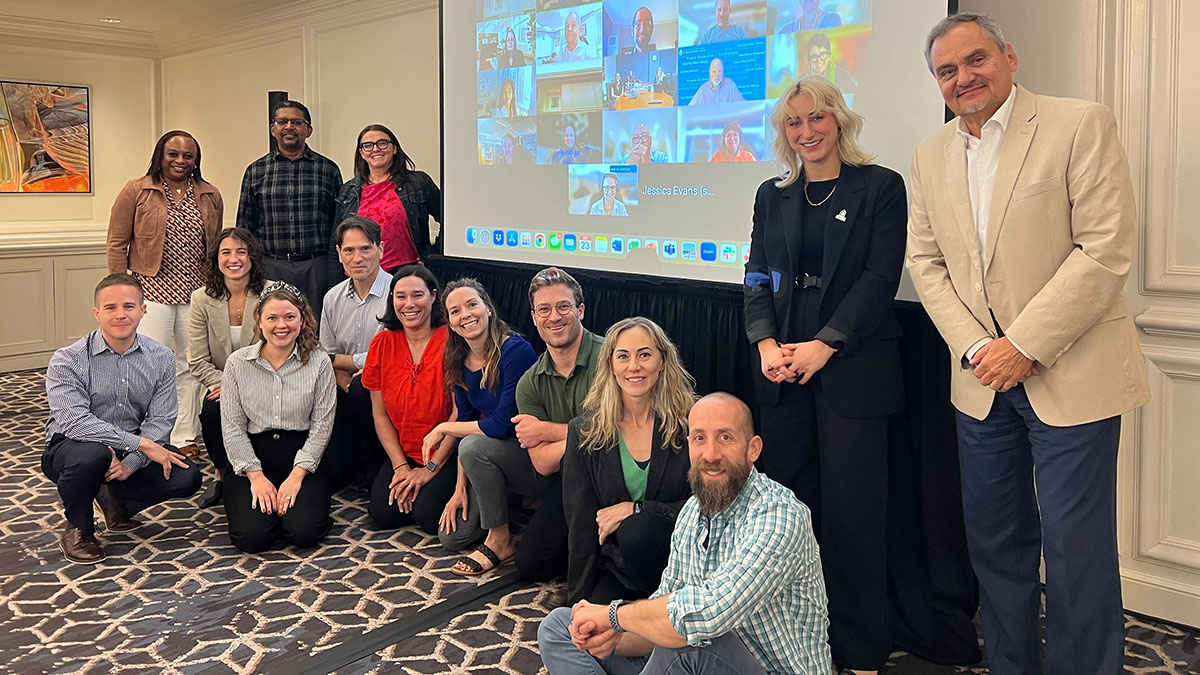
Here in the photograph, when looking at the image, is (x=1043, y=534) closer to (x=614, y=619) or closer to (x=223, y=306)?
(x=614, y=619)

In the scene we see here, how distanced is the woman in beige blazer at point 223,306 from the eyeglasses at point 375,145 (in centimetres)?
68

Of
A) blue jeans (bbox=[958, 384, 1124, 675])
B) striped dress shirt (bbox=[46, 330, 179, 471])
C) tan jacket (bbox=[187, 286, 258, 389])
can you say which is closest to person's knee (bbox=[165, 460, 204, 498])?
striped dress shirt (bbox=[46, 330, 179, 471])

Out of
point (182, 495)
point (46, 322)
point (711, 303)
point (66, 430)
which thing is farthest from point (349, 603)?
point (46, 322)

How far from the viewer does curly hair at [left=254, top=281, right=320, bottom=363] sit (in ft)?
12.6

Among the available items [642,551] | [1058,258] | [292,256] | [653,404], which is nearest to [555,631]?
[642,551]

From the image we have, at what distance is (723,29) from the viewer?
3500 millimetres

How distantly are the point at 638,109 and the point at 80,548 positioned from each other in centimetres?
260

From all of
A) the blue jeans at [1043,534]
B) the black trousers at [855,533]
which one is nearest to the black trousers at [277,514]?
the black trousers at [855,533]

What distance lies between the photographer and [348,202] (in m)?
4.84

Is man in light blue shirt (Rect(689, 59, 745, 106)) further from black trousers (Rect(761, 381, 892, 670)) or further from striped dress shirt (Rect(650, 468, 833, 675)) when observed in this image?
striped dress shirt (Rect(650, 468, 833, 675))

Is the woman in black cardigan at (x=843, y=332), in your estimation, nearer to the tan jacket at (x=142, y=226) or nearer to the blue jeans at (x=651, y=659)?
the blue jeans at (x=651, y=659)

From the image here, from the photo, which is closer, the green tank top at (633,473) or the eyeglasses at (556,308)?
the green tank top at (633,473)

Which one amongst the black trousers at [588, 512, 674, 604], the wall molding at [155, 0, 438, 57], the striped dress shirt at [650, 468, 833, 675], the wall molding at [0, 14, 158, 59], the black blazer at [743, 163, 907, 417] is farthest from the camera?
the wall molding at [0, 14, 158, 59]

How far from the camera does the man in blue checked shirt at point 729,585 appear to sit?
2.01m
